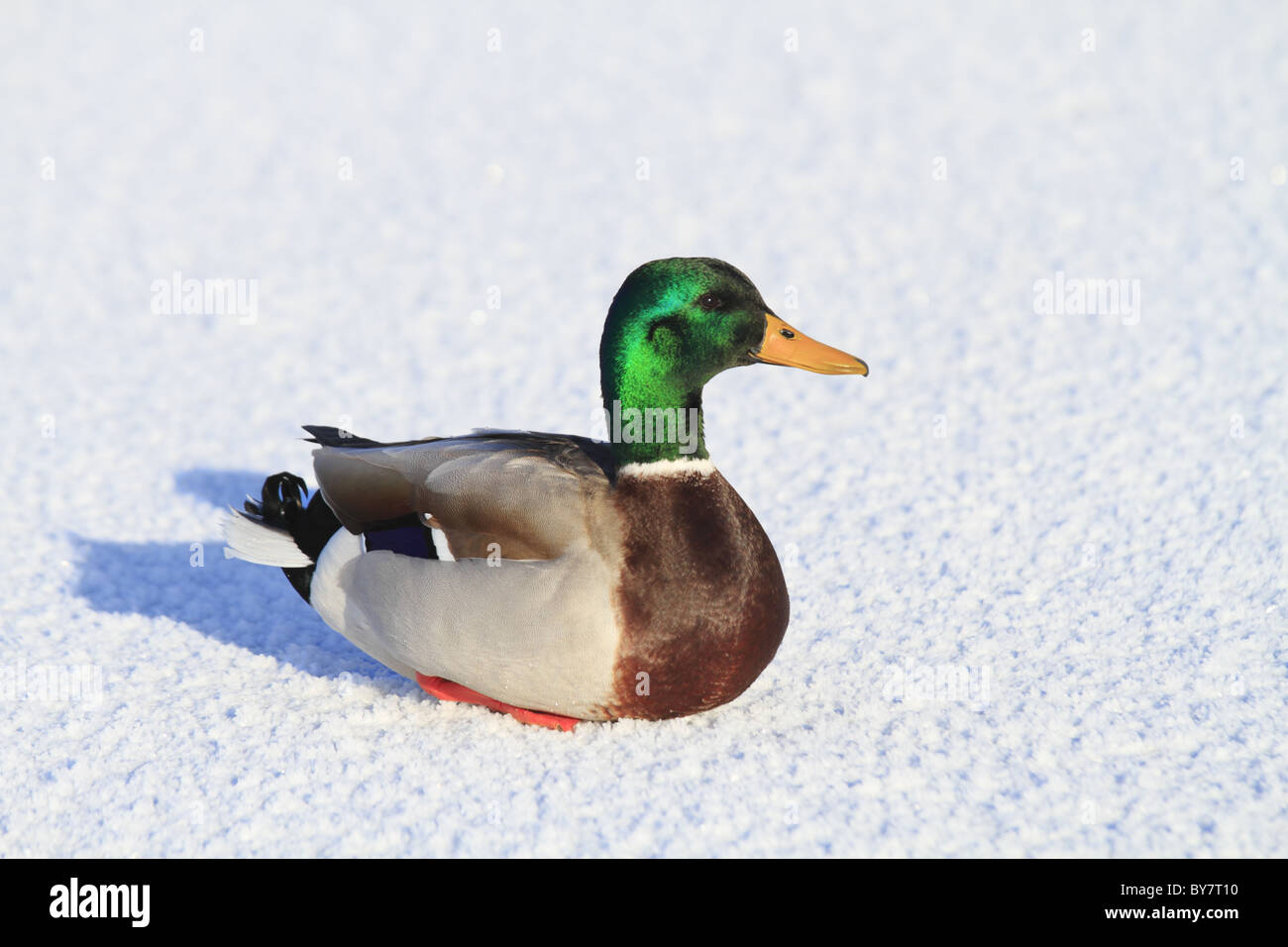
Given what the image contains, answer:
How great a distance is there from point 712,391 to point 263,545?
8.80 ft

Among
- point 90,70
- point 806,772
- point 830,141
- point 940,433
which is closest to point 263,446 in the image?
point 940,433

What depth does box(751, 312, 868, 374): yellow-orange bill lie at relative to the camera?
3.33 m

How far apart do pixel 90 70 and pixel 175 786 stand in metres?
7.26

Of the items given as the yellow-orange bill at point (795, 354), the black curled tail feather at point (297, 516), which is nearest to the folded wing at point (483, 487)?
the black curled tail feather at point (297, 516)

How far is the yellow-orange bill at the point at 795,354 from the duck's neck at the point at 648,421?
234 millimetres

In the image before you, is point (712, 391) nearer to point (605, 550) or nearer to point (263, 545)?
point (263, 545)

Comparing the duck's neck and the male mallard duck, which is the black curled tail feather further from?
the duck's neck

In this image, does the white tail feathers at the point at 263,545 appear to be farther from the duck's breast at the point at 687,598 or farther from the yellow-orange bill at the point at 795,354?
the yellow-orange bill at the point at 795,354

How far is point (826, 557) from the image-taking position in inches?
175

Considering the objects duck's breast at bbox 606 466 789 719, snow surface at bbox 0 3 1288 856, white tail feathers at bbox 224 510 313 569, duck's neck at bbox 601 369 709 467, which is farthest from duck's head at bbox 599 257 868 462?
white tail feathers at bbox 224 510 313 569

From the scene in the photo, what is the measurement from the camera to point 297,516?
3648 millimetres

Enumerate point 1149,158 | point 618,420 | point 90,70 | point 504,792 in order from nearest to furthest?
point 504,792, point 618,420, point 1149,158, point 90,70

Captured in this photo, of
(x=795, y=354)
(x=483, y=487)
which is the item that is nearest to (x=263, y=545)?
(x=483, y=487)

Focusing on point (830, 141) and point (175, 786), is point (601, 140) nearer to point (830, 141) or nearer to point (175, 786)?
point (830, 141)
